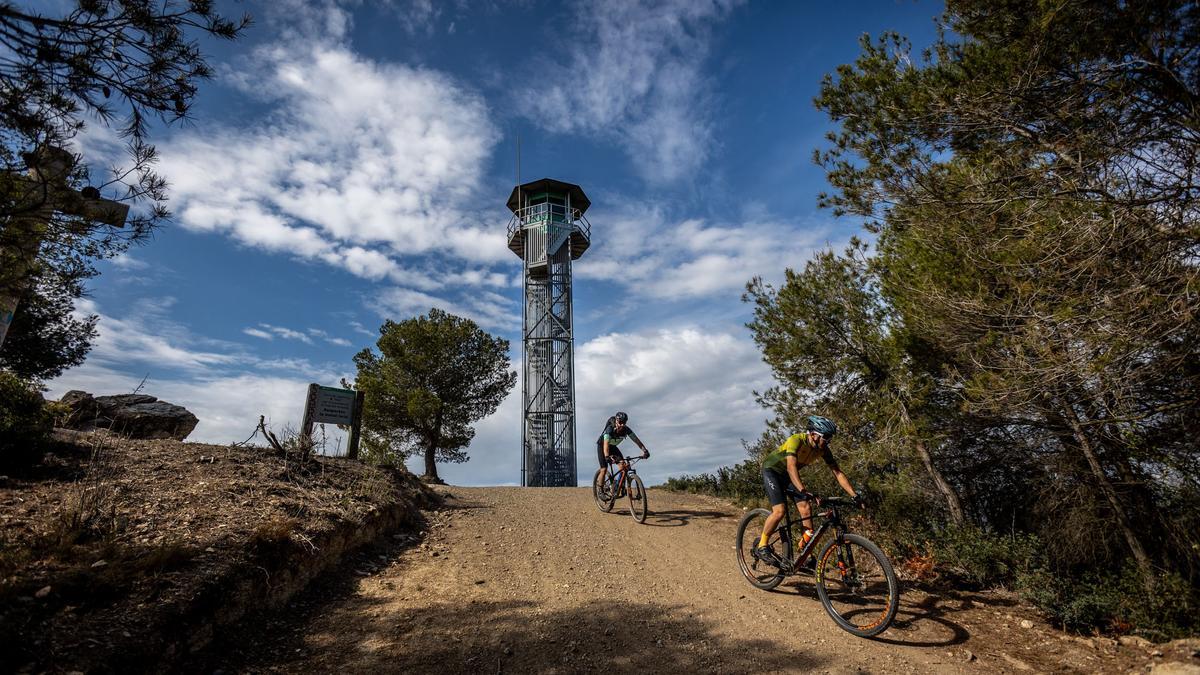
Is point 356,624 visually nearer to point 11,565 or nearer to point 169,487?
point 11,565

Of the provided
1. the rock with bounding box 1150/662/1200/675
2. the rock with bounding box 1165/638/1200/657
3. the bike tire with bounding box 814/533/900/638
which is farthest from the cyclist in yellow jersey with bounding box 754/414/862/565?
the rock with bounding box 1165/638/1200/657

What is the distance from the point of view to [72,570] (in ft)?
14.2

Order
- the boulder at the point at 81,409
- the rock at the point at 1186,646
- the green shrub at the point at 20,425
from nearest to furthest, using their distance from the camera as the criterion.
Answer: the rock at the point at 1186,646 → the green shrub at the point at 20,425 → the boulder at the point at 81,409

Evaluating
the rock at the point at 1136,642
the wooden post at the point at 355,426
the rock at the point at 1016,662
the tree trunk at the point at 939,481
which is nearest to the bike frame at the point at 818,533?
the rock at the point at 1016,662

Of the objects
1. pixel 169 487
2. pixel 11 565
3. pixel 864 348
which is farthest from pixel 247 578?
pixel 864 348

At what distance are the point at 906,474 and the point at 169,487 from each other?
452 inches

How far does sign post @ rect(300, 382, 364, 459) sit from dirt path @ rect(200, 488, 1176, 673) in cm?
366

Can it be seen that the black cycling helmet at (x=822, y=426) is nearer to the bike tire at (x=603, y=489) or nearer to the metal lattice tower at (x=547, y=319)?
the bike tire at (x=603, y=489)

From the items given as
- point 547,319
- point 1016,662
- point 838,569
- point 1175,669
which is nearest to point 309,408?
point 838,569

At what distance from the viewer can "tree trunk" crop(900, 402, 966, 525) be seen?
999 cm

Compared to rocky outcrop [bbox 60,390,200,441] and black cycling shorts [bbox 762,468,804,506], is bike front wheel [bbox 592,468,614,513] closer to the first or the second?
black cycling shorts [bbox 762,468,804,506]

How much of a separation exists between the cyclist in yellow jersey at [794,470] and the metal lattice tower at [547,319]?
20.5m

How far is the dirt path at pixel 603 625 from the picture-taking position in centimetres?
471

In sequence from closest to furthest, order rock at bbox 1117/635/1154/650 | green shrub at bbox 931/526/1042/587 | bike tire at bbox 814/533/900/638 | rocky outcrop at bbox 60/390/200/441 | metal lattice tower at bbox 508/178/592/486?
bike tire at bbox 814/533/900/638, rock at bbox 1117/635/1154/650, green shrub at bbox 931/526/1042/587, rocky outcrop at bbox 60/390/200/441, metal lattice tower at bbox 508/178/592/486
